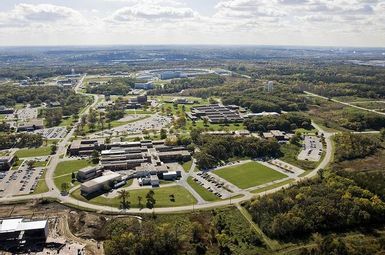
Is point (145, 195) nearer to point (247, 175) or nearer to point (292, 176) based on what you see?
point (247, 175)

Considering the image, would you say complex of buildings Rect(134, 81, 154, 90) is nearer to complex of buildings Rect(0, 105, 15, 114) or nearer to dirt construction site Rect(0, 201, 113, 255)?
complex of buildings Rect(0, 105, 15, 114)

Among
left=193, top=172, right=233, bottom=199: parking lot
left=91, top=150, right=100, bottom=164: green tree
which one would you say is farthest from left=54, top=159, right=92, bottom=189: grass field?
left=193, top=172, right=233, bottom=199: parking lot

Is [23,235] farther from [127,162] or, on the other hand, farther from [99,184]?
[127,162]

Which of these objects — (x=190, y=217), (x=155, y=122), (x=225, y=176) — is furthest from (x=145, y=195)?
(x=155, y=122)

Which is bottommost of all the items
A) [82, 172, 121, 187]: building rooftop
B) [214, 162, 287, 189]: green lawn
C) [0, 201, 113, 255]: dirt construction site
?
[0, 201, 113, 255]: dirt construction site

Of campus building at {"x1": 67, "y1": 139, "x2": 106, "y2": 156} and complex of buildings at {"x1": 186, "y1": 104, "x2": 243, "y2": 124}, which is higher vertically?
complex of buildings at {"x1": 186, "y1": 104, "x2": 243, "y2": 124}

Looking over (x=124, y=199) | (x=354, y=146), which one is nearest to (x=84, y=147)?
(x=124, y=199)

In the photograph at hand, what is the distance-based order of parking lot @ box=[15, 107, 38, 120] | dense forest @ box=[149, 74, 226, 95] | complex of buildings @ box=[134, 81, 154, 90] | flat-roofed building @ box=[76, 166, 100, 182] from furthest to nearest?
complex of buildings @ box=[134, 81, 154, 90] < dense forest @ box=[149, 74, 226, 95] < parking lot @ box=[15, 107, 38, 120] < flat-roofed building @ box=[76, 166, 100, 182]

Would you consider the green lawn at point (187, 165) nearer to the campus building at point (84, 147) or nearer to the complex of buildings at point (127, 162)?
the complex of buildings at point (127, 162)
